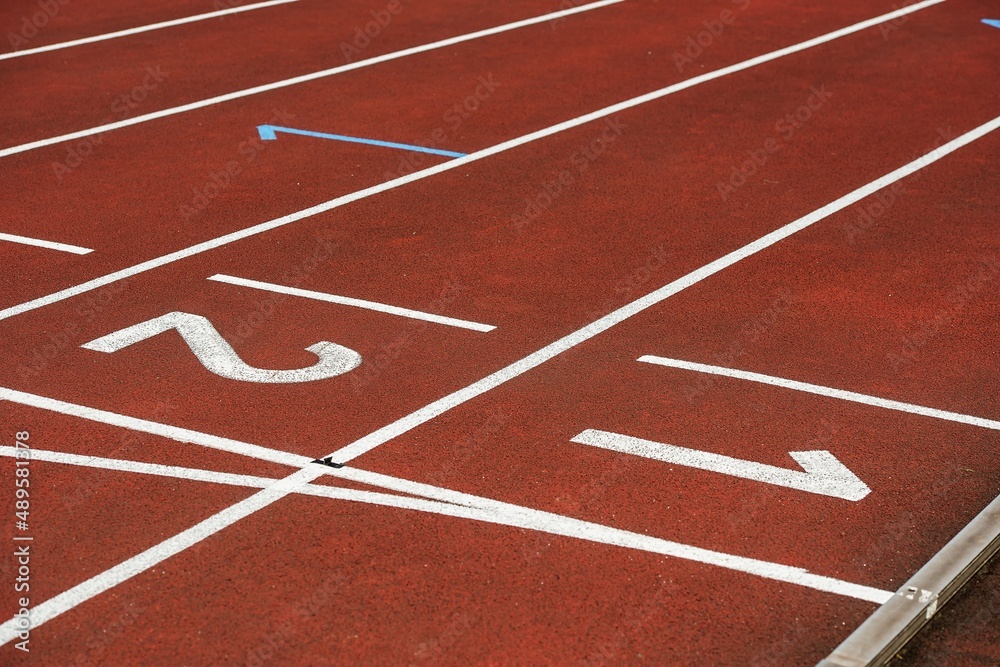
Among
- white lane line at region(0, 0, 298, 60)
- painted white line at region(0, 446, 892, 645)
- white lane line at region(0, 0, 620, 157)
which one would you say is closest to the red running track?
painted white line at region(0, 446, 892, 645)

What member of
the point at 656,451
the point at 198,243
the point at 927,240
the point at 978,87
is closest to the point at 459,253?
the point at 198,243

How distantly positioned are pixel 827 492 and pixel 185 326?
172 inches

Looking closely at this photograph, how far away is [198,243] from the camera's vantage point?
939cm

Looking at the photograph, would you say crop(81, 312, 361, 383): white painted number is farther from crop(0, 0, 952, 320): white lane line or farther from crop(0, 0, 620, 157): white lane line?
crop(0, 0, 620, 157): white lane line

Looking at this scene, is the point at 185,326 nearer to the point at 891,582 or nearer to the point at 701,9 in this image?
the point at 891,582

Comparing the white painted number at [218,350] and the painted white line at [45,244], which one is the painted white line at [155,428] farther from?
the painted white line at [45,244]

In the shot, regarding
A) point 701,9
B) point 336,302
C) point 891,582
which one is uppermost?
point 701,9

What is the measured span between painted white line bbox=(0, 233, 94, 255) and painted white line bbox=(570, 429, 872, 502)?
4731 millimetres

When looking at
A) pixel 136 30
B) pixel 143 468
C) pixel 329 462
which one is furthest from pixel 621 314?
pixel 136 30

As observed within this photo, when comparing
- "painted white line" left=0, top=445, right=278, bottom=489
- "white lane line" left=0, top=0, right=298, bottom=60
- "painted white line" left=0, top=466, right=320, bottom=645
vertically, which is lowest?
"painted white line" left=0, top=466, right=320, bottom=645

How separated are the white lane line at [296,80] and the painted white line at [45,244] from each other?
2.22 meters

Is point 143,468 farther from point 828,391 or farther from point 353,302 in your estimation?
point 828,391

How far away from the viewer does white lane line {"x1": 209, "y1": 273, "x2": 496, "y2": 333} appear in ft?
26.4

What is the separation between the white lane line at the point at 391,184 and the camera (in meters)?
8.57
